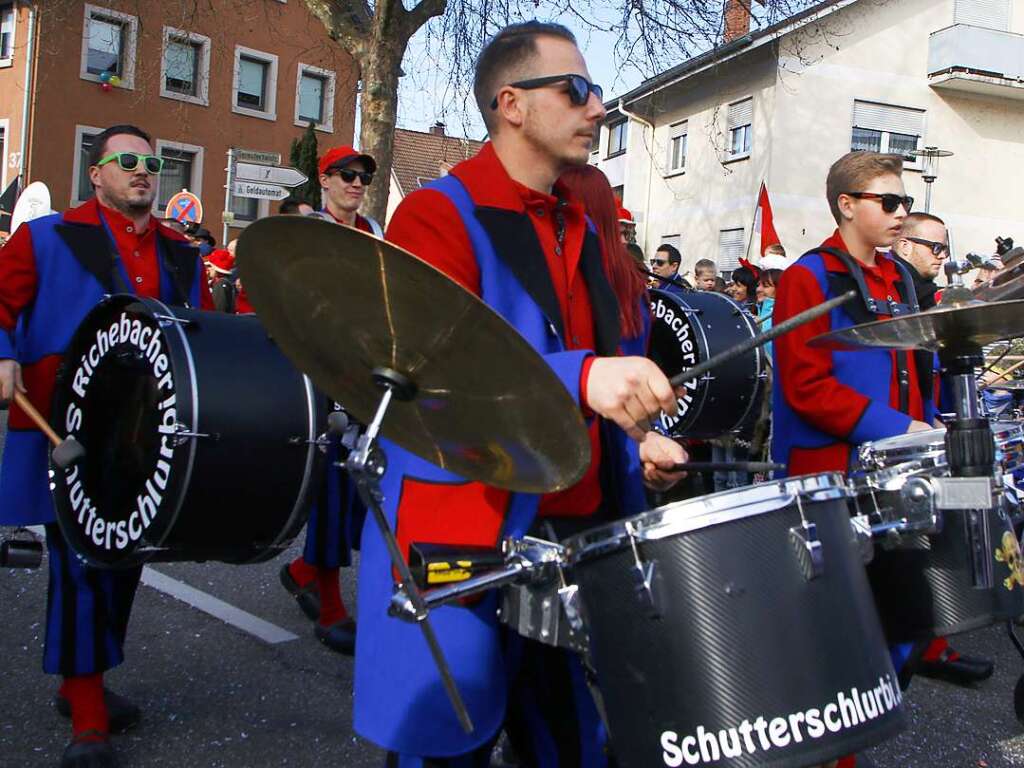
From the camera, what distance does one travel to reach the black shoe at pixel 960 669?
14.2 feet

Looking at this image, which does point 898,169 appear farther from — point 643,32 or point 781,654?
point 643,32

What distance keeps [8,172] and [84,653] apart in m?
27.7

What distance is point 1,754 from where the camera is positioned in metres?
3.35

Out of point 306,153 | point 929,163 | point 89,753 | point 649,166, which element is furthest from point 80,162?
point 89,753

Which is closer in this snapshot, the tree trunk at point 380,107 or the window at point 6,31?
the tree trunk at point 380,107

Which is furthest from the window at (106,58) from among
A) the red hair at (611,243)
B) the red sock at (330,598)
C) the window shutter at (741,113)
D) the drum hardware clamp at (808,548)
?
the drum hardware clamp at (808,548)

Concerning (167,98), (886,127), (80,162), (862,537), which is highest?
(167,98)

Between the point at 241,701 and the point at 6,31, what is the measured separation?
1176 inches

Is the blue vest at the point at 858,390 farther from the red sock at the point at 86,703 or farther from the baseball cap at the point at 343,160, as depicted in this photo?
the baseball cap at the point at 343,160

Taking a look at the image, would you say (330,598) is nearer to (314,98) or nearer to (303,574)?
(303,574)

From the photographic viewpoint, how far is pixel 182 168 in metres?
30.6

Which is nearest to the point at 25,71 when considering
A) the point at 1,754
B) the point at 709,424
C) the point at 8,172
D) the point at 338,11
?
the point at 8,172

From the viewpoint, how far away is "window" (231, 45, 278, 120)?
3147cm

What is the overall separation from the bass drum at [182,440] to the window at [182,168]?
28283mm
